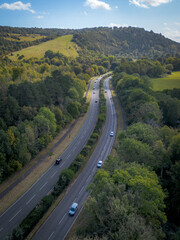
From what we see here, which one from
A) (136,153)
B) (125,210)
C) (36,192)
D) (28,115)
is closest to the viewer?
(125,210)

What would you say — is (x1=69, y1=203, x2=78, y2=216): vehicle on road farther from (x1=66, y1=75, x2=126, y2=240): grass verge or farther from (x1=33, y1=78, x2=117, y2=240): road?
(x1=66, y1=75, x2=126, y2=240): grass verge

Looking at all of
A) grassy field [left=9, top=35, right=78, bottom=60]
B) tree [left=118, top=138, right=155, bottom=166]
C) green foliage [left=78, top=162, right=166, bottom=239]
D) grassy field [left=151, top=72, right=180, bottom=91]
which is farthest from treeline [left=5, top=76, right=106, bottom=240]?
grassy field [left=9, top=35, right=78, bottom=60]

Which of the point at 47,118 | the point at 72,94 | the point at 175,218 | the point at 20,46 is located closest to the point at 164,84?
the point at 72,94

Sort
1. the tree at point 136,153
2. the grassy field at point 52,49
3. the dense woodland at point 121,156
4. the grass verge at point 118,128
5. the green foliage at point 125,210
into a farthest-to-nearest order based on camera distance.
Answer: the grassy field at point 52,49 → the tree at point 136,153 → the grass verge at point 118,128 → the dense woodland at point 121,156 → the green foliage at point 125,210

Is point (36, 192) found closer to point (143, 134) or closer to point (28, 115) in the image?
point (28, 115)

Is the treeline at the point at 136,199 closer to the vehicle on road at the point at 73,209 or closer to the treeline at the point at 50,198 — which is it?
the vehicle on road at the point at 73,209

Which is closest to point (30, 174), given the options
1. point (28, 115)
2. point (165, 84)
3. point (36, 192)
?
point (36, 192)

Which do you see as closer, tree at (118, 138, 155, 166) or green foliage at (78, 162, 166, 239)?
green foliage at (78, 162, 166, 239)

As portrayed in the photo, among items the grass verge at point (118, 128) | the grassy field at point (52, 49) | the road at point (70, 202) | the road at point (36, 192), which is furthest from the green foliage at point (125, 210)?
the grassy field at point (52, 49)
